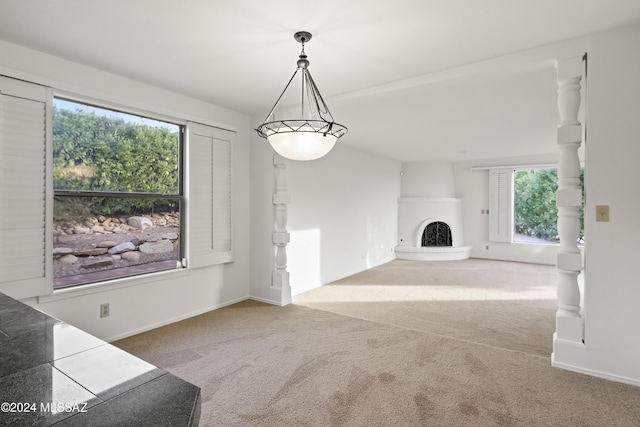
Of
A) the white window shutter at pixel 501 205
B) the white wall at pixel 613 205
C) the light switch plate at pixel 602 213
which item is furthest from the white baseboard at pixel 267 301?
the white window shutter at pixel 501 205

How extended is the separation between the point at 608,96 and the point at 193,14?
281cm

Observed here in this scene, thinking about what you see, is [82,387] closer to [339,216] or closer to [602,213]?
[602,213]

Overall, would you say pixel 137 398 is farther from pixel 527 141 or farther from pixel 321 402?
pixel 527 141

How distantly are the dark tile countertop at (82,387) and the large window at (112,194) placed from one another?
2114 millimetres

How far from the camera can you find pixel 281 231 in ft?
14.0

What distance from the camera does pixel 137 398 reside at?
2.57ft

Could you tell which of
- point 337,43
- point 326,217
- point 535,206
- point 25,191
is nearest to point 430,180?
point 535,206

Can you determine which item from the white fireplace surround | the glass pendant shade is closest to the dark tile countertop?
the glass pendant shade

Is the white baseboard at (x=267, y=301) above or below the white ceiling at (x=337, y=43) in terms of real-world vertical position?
below

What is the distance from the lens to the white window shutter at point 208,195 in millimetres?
3779

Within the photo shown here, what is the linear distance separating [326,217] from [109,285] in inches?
122

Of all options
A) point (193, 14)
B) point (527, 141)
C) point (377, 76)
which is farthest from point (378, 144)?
point (193, 14)

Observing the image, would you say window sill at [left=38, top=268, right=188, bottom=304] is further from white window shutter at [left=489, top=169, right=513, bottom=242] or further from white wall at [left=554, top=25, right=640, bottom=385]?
white window shutter at [left=489, top=169, right=513, bottom=242]

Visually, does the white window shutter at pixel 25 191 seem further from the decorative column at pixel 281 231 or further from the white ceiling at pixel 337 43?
the decorative column at pixel 281 231
